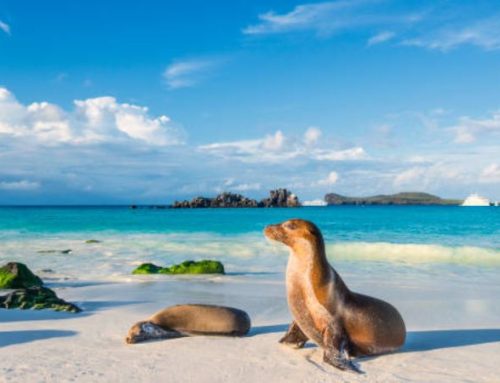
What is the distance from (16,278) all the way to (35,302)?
3.56 meters

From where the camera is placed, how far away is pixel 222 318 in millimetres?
7934

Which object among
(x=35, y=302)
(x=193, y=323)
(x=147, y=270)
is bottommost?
(x=147, y=270)

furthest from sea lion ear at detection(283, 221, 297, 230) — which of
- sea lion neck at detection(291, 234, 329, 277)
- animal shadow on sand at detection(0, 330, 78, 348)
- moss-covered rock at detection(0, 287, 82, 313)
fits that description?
moss-covered rock at detection(0, 287, 82, 313)

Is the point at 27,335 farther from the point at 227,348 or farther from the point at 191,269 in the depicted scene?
the point at 191,269

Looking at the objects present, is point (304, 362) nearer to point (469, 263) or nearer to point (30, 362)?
point (30, 362)

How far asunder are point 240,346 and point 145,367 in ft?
4.68

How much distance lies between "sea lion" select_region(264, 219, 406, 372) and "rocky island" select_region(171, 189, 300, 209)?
451 ft

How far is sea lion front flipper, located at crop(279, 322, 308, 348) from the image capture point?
731cm

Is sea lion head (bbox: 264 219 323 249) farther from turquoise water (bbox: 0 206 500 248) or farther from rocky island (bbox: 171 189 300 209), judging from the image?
rocky island (bbox: 171 189 300 209)

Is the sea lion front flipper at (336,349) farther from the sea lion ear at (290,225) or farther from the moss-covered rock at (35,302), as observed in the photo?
the moss-covered rock at (35,302)

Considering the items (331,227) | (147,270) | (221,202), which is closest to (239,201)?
(221,202)

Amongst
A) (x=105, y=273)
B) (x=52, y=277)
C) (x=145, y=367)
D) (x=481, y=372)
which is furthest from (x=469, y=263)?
(x=145, y=367)

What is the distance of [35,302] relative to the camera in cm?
1016

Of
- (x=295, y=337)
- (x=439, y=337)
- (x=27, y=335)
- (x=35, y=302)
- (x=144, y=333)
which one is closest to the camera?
(x=295, y=337)
